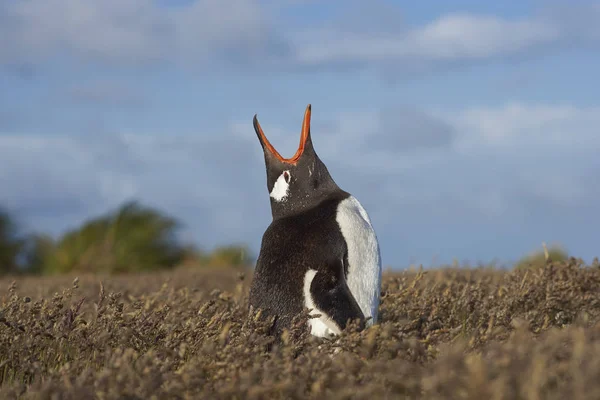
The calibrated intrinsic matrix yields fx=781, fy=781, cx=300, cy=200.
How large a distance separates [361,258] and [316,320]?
1.67ft

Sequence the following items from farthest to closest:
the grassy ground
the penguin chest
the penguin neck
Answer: the penguin neck
the penguin chest
the grassy ground

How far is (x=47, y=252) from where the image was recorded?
19.2m

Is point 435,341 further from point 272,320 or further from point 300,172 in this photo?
point 300,172

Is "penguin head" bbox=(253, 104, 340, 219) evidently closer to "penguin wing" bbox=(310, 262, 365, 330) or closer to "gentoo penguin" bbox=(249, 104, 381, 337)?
"gentoo penguin" bbox=(249, 104, 381, 337)

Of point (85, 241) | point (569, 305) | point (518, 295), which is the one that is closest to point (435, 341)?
point (518, 295)

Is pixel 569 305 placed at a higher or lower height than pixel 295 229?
lower

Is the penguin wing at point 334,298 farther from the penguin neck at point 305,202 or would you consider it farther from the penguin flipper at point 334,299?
the penguin neck at point 305,202

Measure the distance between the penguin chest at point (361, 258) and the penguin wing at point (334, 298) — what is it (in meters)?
0.14

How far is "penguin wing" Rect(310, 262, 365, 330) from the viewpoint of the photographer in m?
4.61

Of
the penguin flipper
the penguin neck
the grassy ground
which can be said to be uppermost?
the penguin neck

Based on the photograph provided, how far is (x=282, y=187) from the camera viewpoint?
519 centimetres

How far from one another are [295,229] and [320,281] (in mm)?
442

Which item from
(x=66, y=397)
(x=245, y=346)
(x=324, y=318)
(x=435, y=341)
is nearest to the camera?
(x=66, y=397)

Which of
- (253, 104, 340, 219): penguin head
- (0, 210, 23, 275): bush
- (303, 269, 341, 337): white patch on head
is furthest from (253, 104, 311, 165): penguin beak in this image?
(0, 210, 23, 275): bush
